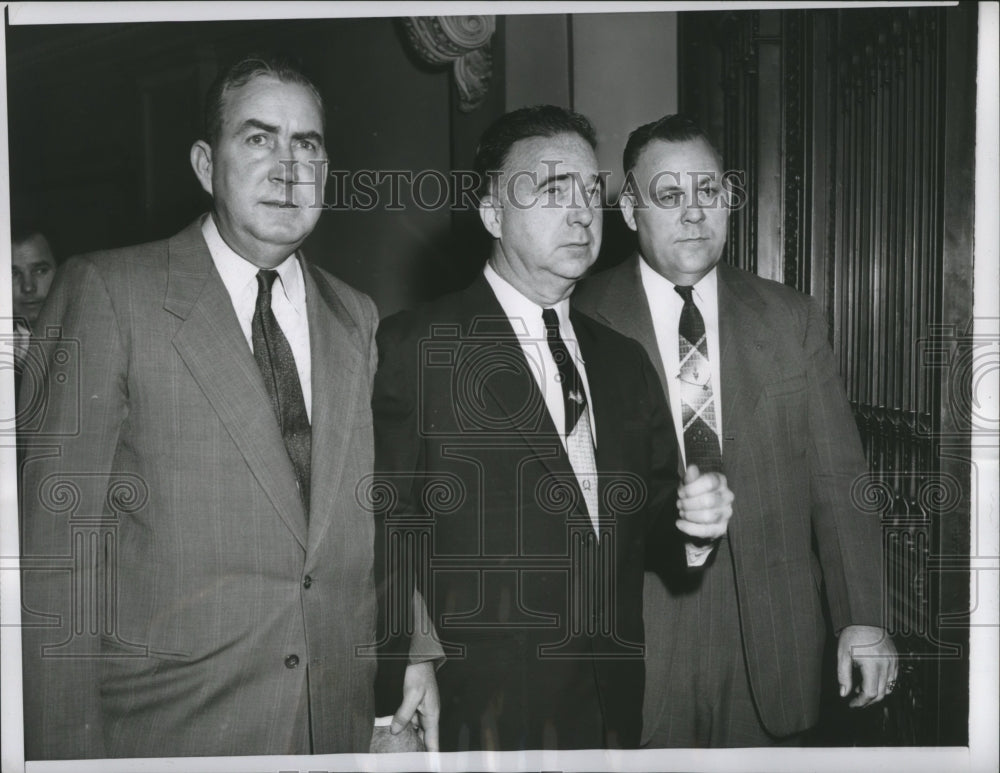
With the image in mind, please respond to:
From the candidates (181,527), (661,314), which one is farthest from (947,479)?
(181,527)

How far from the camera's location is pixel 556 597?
1.67 metres

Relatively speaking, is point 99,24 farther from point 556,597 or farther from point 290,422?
point 556,597

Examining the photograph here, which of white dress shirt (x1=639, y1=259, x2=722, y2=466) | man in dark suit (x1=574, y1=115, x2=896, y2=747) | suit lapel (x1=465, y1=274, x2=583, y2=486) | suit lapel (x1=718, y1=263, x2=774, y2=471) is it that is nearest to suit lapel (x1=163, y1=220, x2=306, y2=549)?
suit lapel (x1=465, y1=274, x2=583, y2=486)

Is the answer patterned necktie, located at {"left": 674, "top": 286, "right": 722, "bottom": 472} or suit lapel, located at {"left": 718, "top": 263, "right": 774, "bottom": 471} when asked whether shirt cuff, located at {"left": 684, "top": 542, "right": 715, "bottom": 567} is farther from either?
suit lapel, located at {"left": 718, "top": 263, "right": 774, "bottom": 471}

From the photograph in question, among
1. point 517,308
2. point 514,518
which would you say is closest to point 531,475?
point 514,518

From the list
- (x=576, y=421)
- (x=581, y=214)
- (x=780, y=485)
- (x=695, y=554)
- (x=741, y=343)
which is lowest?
(x=695, y=554)

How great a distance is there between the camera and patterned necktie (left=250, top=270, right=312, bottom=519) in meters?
1.61

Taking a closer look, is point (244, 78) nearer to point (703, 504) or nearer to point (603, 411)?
Result: point (603, 411)

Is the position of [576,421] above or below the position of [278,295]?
below

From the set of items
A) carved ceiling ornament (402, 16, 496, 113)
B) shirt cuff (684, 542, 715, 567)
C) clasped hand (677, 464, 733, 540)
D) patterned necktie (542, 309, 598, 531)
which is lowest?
shirt cuff (684, 542, 715, 567)

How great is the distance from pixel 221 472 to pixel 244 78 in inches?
27.6

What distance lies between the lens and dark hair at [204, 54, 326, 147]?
5.29ft

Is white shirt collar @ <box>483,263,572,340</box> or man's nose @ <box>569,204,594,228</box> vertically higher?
man's nose @ <box>569,204,594,228</box>

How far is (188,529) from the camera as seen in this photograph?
5.25 ft
